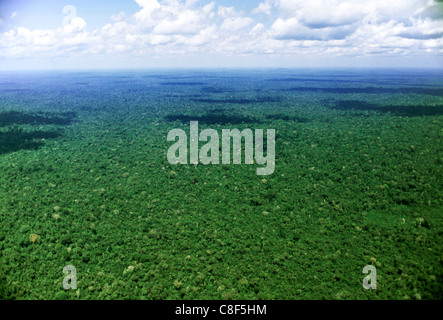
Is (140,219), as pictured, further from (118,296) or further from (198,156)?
(198,156)

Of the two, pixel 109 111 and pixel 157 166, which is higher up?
pixel 109 111

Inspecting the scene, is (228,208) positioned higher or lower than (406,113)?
lower

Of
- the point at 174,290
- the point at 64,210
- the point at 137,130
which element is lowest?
the point at 174,290

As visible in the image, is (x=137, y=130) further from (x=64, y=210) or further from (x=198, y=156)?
(x=64, y=210)

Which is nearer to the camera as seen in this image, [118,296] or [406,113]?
[118,296]

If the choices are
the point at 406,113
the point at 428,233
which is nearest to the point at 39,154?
the point at 428,233

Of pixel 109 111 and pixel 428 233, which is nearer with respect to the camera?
pixel 428 233

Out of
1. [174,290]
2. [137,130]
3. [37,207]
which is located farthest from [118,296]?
[137,130]

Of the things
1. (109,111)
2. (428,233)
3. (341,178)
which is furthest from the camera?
(109,111)
